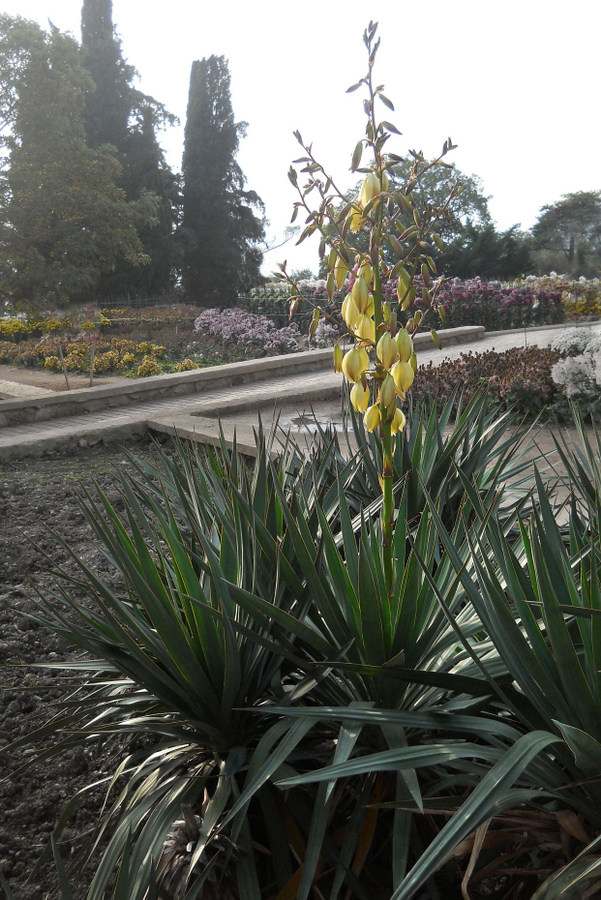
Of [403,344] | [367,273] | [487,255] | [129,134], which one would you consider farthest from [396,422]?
[487,255]

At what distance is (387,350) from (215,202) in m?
26.5

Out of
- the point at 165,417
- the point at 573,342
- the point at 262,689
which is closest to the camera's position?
the point at 262,689

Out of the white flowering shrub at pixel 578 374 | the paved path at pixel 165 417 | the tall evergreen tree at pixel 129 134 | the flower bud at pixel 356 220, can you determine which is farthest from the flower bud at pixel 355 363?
the tall evergreen tree at pixel 129 134

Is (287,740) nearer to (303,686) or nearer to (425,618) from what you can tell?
(303,686)

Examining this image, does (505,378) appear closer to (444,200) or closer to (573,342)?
(573,342)

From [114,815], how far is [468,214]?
50.7 m

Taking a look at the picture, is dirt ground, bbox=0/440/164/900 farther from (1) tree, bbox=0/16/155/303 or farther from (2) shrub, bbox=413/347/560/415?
(1) tree, bbox=0/16/155/303

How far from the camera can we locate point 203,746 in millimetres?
1716

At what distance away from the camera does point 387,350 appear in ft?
4.76

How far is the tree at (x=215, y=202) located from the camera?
25.7 meters

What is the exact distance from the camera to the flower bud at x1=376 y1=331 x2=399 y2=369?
145 centimetres

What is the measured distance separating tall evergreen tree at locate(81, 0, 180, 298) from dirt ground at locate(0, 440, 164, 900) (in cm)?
2069

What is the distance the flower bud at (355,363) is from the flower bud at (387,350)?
67 mm

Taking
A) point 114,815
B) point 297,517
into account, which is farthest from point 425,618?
point 114,815
